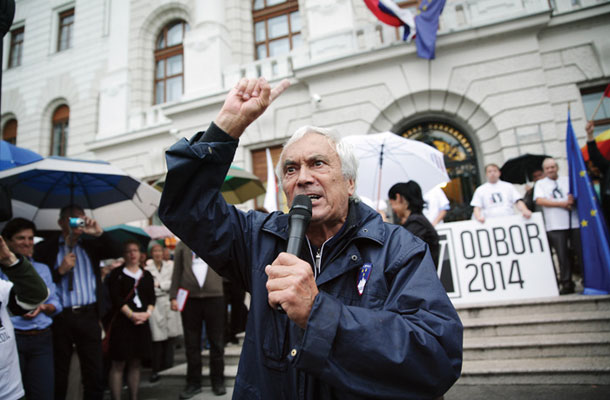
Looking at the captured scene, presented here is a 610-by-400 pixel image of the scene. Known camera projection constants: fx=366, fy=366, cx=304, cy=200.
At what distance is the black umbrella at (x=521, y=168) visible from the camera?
679 centimetres

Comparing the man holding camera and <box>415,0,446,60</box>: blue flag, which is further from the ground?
<box>415,0,446,60</box>: blue flag

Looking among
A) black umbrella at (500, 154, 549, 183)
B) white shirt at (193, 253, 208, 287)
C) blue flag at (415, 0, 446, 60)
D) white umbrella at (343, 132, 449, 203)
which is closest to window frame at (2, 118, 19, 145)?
white shirt at (193, 253, 208, 287)

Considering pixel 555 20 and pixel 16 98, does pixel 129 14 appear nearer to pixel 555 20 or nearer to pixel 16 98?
pixel 16 98

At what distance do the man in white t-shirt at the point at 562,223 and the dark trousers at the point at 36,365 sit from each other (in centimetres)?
643

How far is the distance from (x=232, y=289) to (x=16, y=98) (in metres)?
16.9

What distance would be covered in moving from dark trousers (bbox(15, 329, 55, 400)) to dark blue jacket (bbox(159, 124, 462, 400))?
8.31ft

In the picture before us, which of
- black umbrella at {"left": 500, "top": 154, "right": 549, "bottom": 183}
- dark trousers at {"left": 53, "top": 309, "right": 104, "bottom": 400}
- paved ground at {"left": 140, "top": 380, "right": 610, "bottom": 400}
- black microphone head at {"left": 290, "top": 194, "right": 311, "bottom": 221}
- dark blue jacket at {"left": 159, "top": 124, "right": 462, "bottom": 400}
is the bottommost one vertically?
paved ground at {"left": 140, "top": 380, "right": 610, "bottom": 400}

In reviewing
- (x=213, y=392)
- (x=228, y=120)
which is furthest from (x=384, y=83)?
(x=228, y=120)

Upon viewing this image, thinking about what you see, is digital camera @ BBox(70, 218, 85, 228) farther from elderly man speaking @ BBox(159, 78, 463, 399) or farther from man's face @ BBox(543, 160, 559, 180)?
man's face @ BBox(543, 160, 559, 180)

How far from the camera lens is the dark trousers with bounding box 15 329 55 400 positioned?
297 centimetres

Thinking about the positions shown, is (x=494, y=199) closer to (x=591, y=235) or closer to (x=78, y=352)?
(x=591, y=235)

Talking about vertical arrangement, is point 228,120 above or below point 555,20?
below

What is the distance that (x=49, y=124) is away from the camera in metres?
15.9

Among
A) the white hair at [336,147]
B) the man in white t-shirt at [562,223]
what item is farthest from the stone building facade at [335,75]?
the white hair at [336,147]
